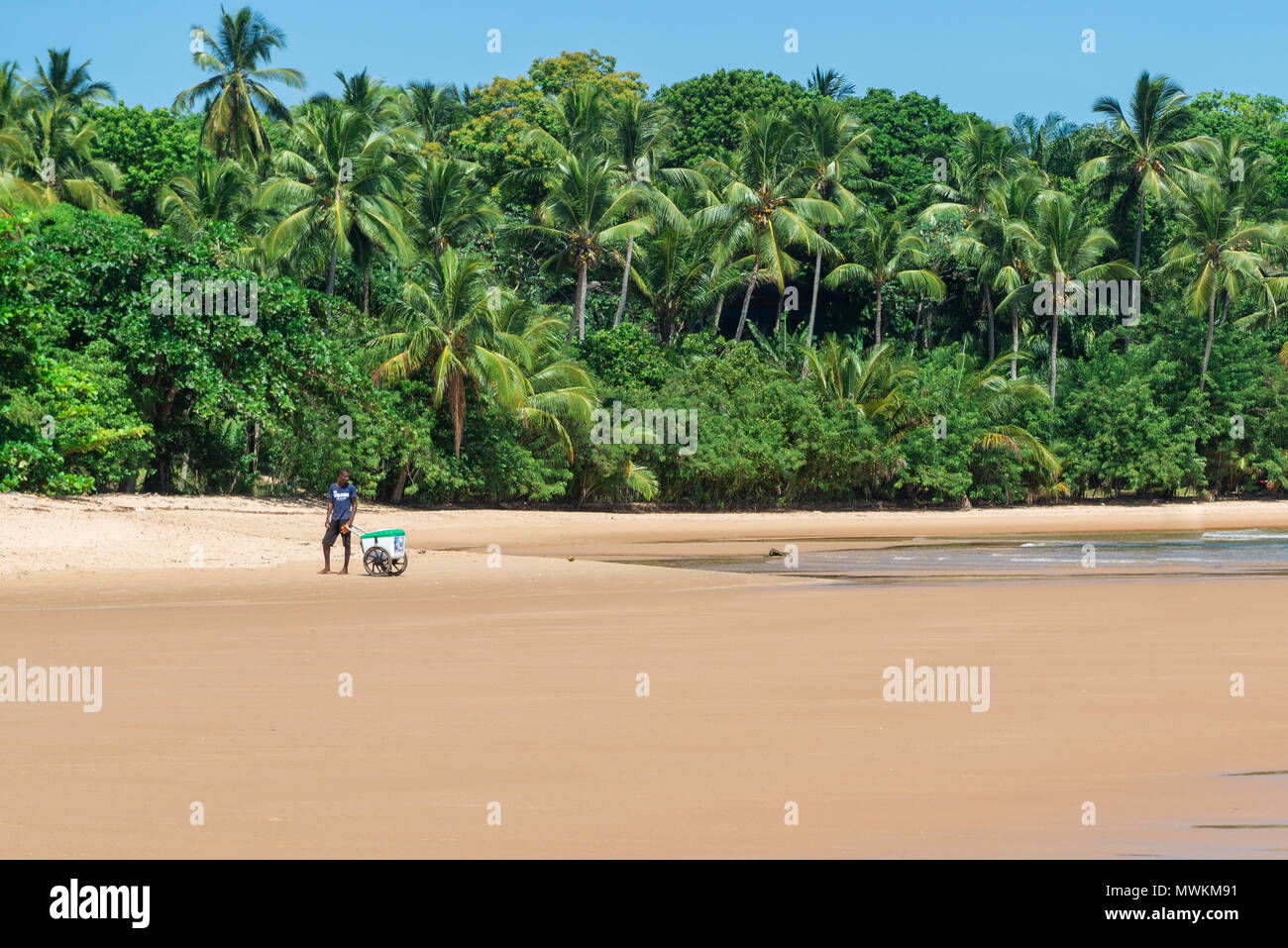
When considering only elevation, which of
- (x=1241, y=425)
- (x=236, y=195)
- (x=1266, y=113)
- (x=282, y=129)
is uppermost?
(x=1266, y=113)

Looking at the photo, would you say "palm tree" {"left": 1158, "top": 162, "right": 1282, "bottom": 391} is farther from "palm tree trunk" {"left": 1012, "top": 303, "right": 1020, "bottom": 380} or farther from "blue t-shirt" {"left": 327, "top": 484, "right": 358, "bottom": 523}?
"blue t-shirt" {"left": 327, "top": 484, "right": 358, "bottom": 523}

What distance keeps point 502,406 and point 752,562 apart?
45.8 feet

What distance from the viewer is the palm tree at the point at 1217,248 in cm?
4353

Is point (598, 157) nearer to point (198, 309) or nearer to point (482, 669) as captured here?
point (198, 309)

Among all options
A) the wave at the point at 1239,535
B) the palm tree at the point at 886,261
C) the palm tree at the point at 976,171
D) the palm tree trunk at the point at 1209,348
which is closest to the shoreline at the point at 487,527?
the wave at the point at 1239,535

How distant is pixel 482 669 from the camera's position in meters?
9.48

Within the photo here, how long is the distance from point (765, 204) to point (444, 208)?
35.8 feet

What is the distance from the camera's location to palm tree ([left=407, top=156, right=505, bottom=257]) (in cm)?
4194

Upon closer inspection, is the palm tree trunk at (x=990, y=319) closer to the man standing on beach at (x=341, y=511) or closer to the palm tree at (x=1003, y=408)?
the palm tree at (x=1003, y=408)

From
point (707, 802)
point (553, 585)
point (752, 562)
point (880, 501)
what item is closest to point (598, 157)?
point (880, 501)

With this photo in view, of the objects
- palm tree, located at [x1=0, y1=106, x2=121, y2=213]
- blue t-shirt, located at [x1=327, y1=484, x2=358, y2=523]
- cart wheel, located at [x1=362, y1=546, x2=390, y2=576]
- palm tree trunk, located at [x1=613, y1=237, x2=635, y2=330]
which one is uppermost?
palm tree, located at [x1=0, y1=106, x2=121, y2=213]

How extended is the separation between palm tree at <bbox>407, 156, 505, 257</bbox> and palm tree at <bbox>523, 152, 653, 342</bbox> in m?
1.85

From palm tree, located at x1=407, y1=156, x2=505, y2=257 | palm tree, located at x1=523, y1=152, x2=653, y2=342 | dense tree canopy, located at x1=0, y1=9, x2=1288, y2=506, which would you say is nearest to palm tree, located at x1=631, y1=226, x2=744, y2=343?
dense tree canopy, located at x1=0, y1=9, x2=1288, y2=506

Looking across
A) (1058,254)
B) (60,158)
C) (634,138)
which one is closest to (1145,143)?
(1058,254)
